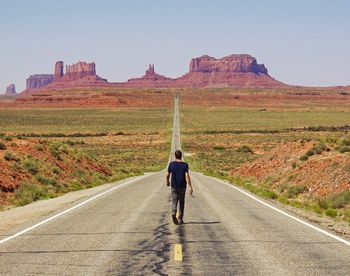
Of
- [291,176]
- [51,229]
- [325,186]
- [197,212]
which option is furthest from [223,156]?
[51,229]

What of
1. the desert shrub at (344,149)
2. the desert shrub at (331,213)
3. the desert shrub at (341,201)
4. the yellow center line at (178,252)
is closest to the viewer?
the yellow center line at (178,252)

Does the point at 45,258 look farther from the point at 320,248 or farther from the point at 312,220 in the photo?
the point at 312,220

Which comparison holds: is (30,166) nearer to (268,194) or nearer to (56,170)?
(56,170)

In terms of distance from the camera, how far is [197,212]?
15.9 metres

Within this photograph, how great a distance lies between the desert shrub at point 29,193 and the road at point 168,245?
4.55 metres

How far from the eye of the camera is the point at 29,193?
21.1 metres

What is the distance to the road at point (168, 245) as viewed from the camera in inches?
339

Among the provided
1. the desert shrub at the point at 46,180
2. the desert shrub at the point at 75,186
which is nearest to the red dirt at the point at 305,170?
the desert shrub at the point at 75,186

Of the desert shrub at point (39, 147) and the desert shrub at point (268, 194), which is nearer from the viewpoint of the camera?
the desert shrub at point (268, 194)

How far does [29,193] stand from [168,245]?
11.9 meters

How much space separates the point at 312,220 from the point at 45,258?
775cm

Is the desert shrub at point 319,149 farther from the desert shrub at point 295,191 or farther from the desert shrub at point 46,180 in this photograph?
the desert shrub at point 46,180

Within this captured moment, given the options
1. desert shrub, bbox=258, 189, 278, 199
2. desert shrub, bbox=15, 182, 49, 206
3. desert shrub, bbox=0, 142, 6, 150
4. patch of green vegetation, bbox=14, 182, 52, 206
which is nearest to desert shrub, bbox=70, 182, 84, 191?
patch of green vegetation, bbox=14, 182, 52, 206

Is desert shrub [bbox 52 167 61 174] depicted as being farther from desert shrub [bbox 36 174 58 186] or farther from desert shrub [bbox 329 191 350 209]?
desert shrub [bbox 329 191 350 209]
